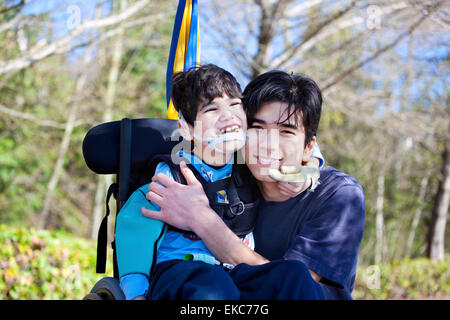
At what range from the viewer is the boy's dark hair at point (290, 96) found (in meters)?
1.80

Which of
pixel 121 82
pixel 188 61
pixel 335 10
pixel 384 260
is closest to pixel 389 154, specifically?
pixel 384 260

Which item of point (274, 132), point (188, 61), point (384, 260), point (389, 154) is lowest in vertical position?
point (384, 260)

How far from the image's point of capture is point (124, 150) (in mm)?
1993

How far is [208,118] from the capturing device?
179cm

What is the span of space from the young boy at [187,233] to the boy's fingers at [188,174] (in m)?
0.06

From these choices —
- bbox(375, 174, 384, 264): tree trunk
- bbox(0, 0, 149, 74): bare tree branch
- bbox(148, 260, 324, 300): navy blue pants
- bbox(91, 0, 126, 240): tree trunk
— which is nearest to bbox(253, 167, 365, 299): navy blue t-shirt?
bbox(148, 260, 324, 300): navy blue pants

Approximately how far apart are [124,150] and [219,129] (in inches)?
18.2

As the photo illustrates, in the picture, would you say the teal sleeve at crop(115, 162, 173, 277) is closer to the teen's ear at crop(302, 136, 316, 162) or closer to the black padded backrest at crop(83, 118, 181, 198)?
the black padded backrest at crop(83, 118, 181, 198)

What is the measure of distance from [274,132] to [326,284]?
58 centimetres

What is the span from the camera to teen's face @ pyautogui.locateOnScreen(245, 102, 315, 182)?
5.84 feet

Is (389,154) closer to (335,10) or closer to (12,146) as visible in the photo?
(335,10)

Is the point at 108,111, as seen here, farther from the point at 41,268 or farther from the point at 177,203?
the point at 177,203

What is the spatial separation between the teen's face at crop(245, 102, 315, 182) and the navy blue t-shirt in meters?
0.15

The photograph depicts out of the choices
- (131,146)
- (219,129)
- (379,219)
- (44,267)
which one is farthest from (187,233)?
(379,219)
